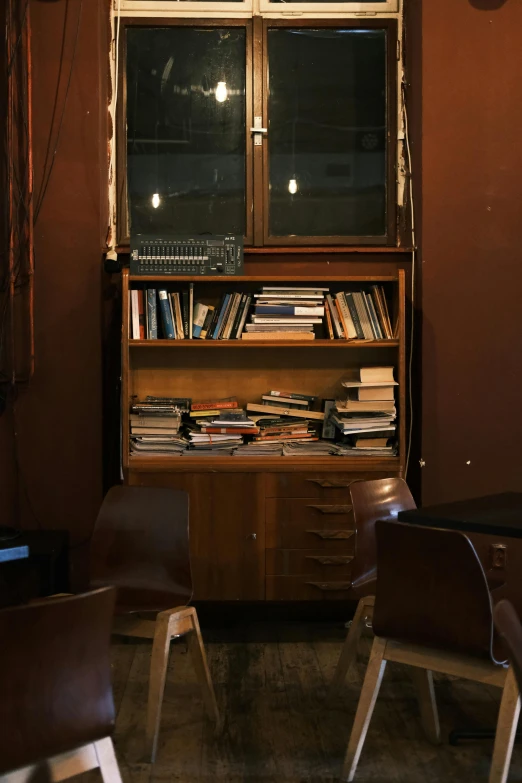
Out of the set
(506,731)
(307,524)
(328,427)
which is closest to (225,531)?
(307,524)

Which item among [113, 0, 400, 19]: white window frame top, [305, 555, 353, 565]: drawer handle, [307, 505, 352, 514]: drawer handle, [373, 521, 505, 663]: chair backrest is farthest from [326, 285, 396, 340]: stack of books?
[373, 521, 505, 663]: chair backrest

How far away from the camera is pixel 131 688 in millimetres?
3160

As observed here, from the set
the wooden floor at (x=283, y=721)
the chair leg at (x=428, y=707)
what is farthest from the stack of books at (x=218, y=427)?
the chair leg at (x=428, y=707)

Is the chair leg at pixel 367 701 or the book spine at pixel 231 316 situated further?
the book spine at pixel 231 316

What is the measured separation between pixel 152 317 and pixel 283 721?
1.93m

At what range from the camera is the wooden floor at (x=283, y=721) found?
2.49 m

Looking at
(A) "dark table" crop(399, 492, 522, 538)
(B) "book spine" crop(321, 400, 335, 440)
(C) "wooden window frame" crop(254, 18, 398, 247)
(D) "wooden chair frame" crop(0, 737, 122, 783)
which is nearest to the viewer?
(D) "wooden chair frame" crop(0, 737, 122, 783)

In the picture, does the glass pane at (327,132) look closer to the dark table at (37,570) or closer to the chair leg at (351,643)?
the dark table at (37,570)

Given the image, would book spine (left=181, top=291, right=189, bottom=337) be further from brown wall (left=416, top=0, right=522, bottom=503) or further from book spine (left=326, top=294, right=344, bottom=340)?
brown wall (left=416, top=0, right=522, bottom=503)

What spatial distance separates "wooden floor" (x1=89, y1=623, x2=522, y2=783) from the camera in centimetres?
249

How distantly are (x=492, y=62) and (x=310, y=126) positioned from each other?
98 centimetres

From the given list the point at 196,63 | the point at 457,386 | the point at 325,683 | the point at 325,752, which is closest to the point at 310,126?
the point at 196,63

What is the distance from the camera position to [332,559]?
370cm

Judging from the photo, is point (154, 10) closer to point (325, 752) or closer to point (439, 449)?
point (439, 449)
